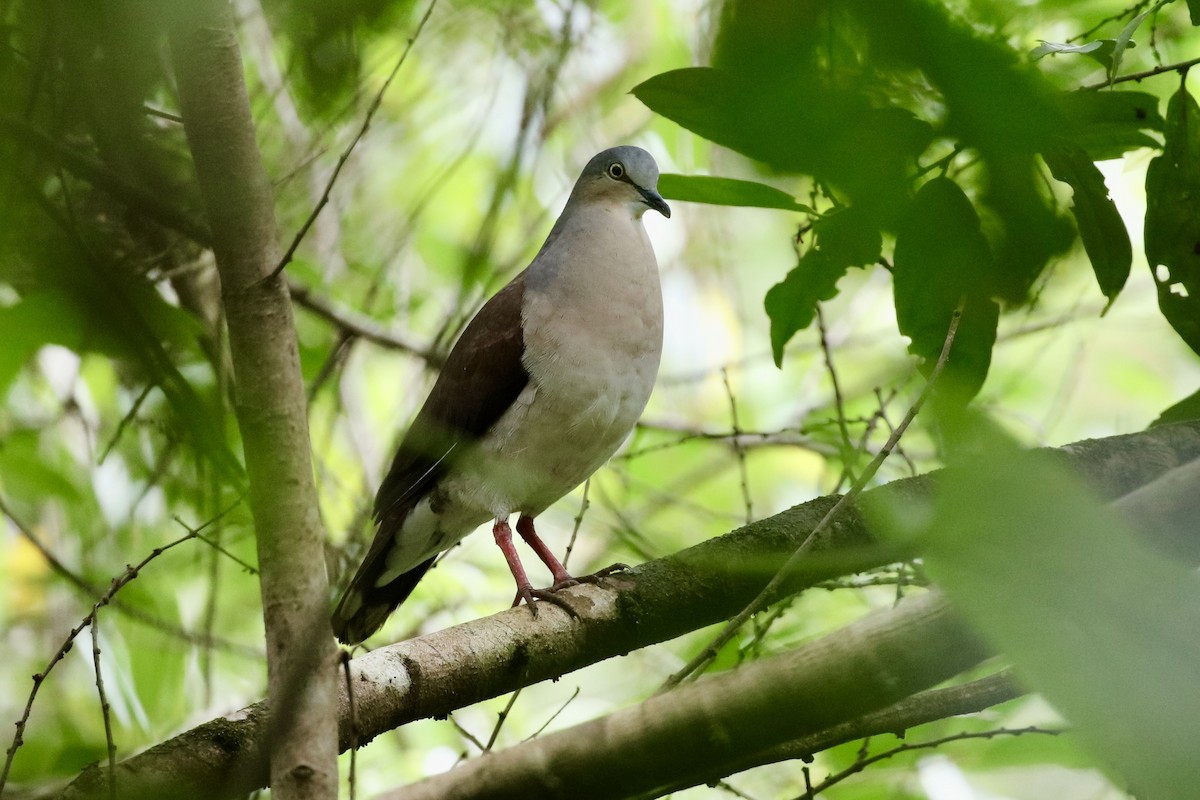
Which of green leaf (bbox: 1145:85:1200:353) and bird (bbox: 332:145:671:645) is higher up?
bird (bbox: 332:145:671:645)

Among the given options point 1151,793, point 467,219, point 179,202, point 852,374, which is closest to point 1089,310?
point 852,374

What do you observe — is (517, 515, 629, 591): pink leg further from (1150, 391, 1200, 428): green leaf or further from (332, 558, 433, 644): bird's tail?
(1150, 391, 1200, 428): green leaf

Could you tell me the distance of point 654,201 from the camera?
3.74m

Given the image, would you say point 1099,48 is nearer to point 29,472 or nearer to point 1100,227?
point 1100,227

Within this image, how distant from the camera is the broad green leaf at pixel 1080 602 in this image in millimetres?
416

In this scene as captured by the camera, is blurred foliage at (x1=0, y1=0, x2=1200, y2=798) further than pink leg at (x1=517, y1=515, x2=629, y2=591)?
No

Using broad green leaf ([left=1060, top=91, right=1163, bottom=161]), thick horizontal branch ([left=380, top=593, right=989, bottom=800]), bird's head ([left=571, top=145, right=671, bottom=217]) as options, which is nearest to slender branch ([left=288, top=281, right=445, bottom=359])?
bird's head ([left=571, top=145, right=671, bottom=217])

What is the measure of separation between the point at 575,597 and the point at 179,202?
1.79m

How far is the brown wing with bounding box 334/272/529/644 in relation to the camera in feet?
10.9

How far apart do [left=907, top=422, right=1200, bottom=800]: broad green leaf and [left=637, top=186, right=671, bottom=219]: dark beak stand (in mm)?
3209

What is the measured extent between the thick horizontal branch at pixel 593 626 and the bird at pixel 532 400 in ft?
1.66

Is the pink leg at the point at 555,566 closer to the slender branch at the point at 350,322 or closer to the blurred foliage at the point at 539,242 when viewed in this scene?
the blurred foliage at the point at 539,242

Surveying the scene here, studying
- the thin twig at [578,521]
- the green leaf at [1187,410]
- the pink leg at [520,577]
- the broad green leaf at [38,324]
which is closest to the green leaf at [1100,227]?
the green leaf at [1187,410]

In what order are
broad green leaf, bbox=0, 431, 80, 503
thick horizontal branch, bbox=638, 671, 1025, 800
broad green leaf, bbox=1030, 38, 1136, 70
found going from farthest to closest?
broad green leaf, bbox=0, 431, 80, 503, thick horizontal branch, bbox=638, 671, 1025, 800, broad green leaf, bbox=1030, 38, 1136, 70
